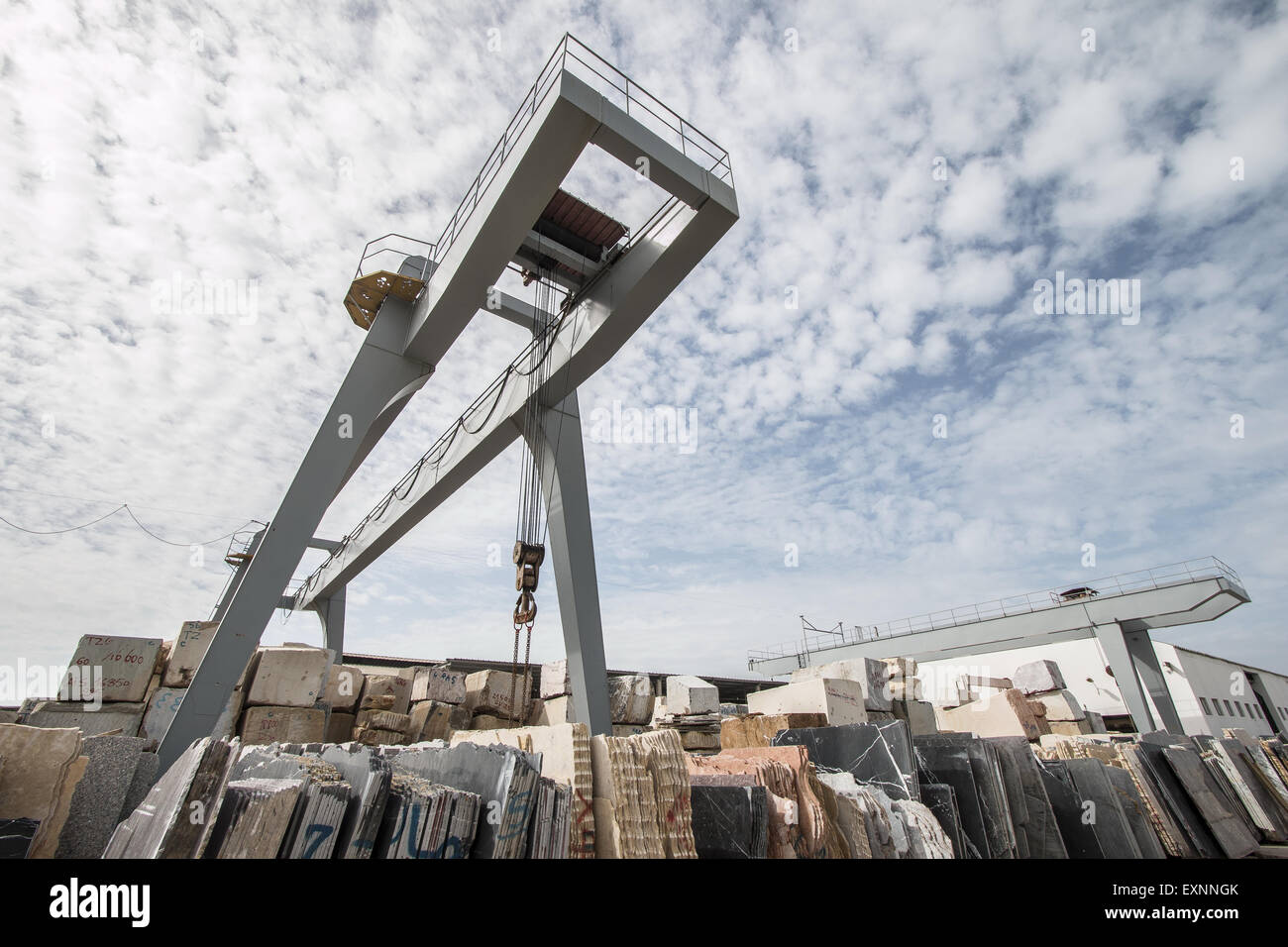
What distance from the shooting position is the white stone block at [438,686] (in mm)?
7289

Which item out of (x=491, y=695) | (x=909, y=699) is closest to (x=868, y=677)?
(x=909, y=699)

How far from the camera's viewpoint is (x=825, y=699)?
5.52 m

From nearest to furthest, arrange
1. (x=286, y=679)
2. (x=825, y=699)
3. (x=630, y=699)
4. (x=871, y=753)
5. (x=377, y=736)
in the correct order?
(x=871, y=753) → (x=825, y=699) → (x=286, y=679) → (x=377, y=736) → (x=630, y=699)

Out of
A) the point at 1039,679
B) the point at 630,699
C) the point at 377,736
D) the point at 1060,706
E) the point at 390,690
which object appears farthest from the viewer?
the point at 1039,679

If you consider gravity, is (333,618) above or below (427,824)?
below

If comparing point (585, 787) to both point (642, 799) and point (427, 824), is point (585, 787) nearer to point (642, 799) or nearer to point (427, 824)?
point (642, 799)

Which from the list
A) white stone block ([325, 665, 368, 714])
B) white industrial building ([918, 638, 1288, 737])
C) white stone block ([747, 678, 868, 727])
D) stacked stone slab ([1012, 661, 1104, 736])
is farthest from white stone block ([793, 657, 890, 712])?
white industrial building ([918, 638, 1288, 737])

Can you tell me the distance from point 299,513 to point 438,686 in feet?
9.21

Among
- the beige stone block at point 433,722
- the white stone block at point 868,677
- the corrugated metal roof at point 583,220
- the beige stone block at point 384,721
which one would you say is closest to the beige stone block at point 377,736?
the beige stone block at point 384,721

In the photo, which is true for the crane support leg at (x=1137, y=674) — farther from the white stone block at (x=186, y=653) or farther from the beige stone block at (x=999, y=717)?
the white stone block at (x=186, y=653)

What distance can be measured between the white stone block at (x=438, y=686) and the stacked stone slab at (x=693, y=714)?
264cm

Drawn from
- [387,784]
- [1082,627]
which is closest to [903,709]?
[387,784]

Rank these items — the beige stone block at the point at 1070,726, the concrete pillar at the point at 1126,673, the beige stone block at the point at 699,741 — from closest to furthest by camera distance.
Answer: the beige stone block at the point at 699,741 < the beige stone block at the point at 1070,726 < the concrete pillar at the point at 1126,673
